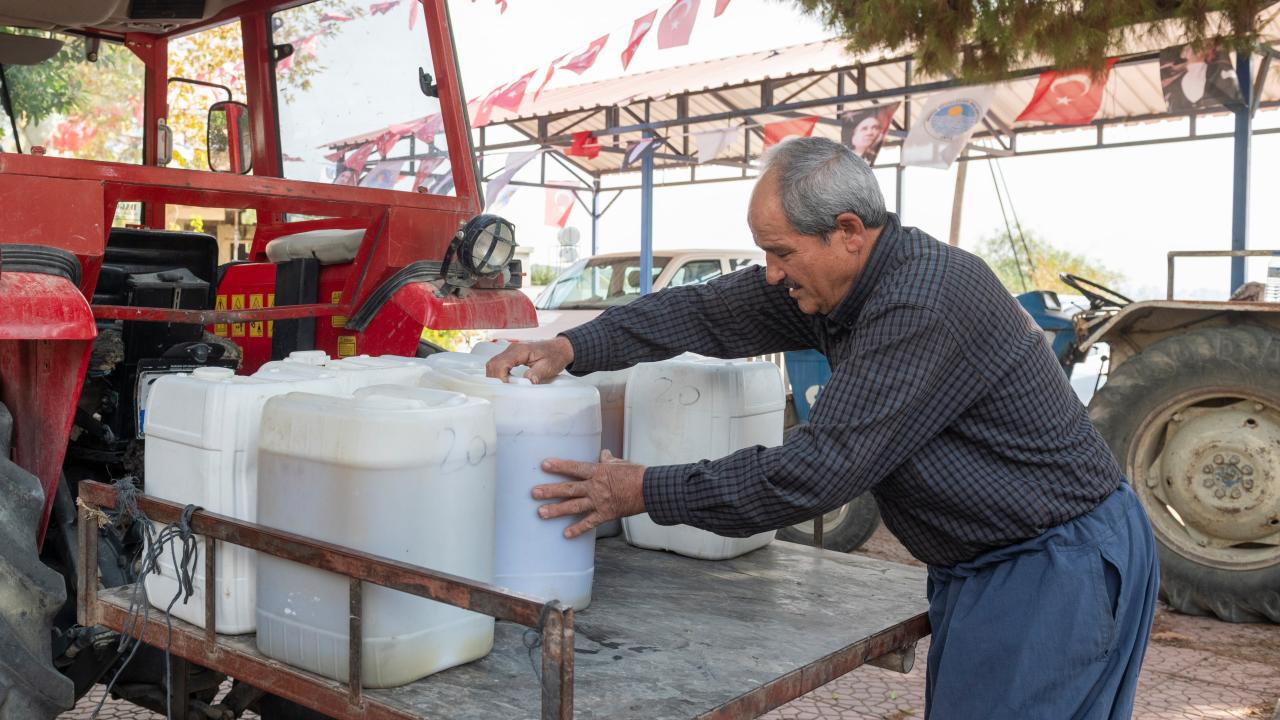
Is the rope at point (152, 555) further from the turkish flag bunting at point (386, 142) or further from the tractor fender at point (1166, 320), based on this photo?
the tractor fender at point (1166, 320)

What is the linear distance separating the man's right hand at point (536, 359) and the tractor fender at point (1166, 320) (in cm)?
372

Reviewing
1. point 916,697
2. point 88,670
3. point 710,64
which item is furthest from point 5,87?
point 710,64

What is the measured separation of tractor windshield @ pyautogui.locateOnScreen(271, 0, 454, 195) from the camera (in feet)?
10.7

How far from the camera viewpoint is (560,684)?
1325 millimetres

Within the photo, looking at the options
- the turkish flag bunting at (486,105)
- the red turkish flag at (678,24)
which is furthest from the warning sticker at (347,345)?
the turkish flag bunting at (486,105)

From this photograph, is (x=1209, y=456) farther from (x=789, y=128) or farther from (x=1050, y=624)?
(x=789, y=128)

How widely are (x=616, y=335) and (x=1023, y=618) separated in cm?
98

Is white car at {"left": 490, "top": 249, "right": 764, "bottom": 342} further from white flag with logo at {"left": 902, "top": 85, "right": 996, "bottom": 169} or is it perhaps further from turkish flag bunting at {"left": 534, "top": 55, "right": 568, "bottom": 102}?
turkish flag bunting at {"left": 534, "top": 55, "right": 568, "bottom": 102}

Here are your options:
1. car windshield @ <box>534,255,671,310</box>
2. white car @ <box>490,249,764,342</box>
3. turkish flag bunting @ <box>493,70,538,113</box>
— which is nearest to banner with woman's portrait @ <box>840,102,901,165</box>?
white car @ <box>490,249,764,342</box>

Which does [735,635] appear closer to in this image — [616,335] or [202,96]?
[616,335]

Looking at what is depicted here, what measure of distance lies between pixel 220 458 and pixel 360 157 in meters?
1.58

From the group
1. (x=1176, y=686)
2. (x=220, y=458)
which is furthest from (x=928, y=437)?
(x=1176, y=686)

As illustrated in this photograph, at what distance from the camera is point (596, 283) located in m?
10.8

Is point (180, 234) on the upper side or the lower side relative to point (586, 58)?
lower
